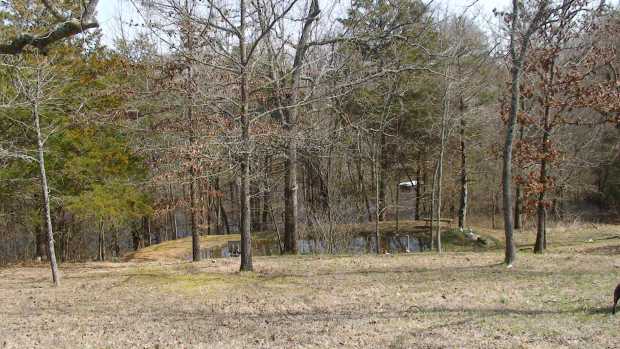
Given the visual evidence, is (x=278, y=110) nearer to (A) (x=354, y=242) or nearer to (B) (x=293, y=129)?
(B) (x=293, y=129)

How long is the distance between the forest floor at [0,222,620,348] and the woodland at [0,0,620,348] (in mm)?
58

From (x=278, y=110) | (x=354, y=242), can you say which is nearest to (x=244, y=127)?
(x=278, y=110)

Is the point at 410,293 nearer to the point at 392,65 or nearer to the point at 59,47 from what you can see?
the point at 392,65

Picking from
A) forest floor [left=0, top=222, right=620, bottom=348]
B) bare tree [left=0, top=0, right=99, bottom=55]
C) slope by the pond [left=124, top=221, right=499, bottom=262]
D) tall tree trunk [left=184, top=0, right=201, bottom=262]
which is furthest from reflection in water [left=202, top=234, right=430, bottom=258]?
bare tree [left=0, top=0, right=99, bottom=55]

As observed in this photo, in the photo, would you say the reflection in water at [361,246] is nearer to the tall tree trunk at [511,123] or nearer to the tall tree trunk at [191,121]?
the tall tree trunk at [191,121]

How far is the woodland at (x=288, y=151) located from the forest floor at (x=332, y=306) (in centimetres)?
6

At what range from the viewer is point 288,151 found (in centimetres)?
1592

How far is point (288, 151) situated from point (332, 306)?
28.7 ft

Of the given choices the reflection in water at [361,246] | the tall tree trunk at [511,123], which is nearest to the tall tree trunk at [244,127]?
the tall tree trunk at [511,123]

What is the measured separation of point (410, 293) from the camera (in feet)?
27.3

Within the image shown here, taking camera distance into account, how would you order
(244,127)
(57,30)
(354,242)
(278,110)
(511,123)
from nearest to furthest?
(57,30), (244,127), (511,123), (278,110), (354,242)

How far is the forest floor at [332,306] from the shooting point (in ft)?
19.3

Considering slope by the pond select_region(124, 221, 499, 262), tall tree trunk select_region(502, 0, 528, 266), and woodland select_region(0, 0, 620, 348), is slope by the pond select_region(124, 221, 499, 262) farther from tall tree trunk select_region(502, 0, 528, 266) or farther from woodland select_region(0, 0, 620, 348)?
tall tree trunk select_region(502, 0, 528, 266)

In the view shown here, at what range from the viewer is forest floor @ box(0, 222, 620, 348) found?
19.3 ft
